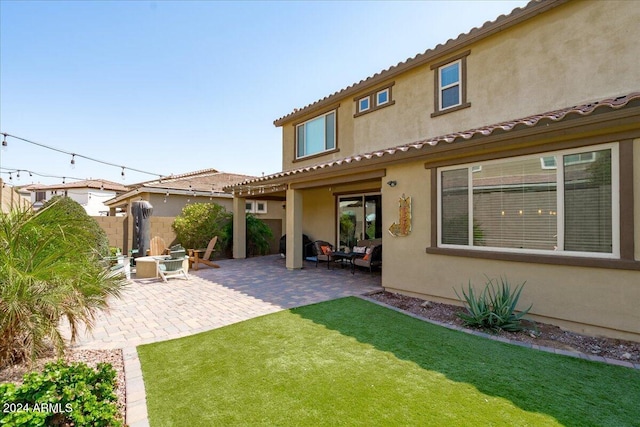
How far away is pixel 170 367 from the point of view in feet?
14.7

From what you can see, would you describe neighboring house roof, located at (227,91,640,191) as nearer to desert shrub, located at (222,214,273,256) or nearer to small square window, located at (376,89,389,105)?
small square window, located at (376,89,389,105)

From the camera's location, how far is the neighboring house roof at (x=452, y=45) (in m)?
7.90

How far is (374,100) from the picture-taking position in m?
11.8

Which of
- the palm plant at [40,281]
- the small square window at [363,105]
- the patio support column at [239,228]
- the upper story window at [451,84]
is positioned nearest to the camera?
the palm plant at [40,281]

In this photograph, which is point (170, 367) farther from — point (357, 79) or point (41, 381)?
point (357, 79)

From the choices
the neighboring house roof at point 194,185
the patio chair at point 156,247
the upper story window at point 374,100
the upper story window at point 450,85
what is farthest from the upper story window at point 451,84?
the patio chair at point 156,247

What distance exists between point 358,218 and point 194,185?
12.2 m

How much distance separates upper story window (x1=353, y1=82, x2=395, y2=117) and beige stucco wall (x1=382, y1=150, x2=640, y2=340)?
408 centimetres

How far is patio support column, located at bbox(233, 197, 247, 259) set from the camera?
52.3 feet

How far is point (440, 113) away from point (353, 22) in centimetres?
533

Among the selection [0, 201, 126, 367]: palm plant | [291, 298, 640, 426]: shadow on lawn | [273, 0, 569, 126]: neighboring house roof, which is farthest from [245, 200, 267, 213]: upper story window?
[0, 201, 126, 367]: palm plant

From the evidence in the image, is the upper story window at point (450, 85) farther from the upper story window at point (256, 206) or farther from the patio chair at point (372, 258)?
the upper story window at point (256, 206)

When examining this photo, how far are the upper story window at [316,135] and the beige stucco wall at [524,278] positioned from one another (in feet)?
18.1

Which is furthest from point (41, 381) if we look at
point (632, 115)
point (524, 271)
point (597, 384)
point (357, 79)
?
point (357, 79)
